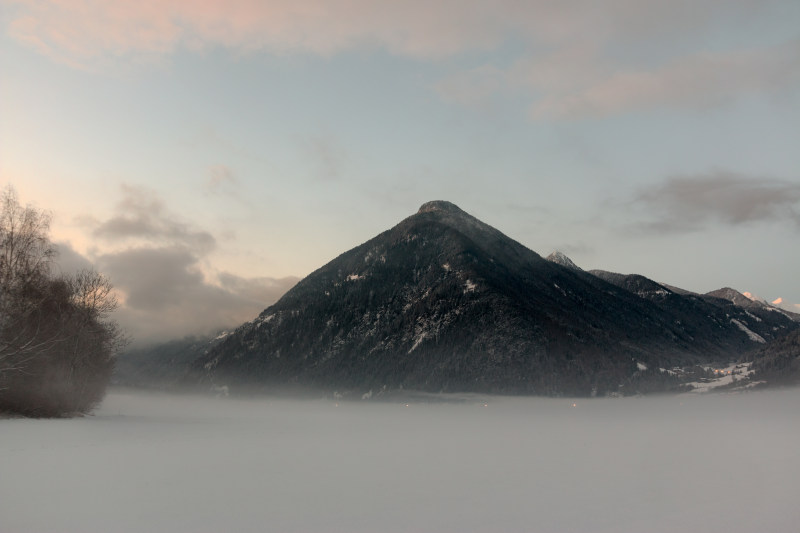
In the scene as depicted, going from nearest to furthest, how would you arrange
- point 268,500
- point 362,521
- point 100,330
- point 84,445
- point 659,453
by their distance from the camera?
point 362,521, point 268,500, point 84,445, point 659,453, point 100,330

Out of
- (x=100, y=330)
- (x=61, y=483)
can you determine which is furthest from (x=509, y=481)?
(x=100, y=330)

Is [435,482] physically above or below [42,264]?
below

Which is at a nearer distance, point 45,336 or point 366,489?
point 366,489

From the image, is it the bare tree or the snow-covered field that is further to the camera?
the bare tree

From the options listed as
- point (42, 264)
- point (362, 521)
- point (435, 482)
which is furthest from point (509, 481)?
point (42, 264)

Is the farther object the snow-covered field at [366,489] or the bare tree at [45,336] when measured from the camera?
the bare tree at [45,336]

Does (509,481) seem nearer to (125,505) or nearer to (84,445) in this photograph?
→ (125,505)

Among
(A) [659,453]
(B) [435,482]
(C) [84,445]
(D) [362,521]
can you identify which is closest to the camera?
(D) [362,521]

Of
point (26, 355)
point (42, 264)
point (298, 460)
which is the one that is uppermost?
point (42, 264)

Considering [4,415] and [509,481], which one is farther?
[4,415]

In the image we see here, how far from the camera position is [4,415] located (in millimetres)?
48219

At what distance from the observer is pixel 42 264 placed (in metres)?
47.2

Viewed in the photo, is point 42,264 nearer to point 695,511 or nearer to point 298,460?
point 298,460

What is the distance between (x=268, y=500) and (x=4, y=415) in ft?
127
